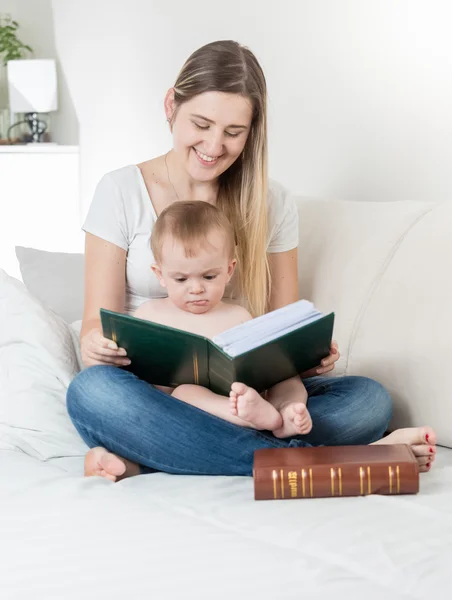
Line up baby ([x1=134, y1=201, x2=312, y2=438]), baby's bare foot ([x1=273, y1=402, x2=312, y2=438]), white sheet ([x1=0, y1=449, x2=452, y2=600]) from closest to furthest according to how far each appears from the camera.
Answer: white sheet ([x1=0, y1=449, x2=452, y2=600])
baby's bare foot ([x1=273, y1=402, x2=312, y2=438])
baby ([x1=134, y1=201, x2=312, y2=438])

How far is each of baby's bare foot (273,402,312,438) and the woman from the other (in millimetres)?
24

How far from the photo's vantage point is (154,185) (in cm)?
182

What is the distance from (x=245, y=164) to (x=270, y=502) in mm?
788

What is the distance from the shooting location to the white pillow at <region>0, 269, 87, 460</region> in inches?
64.1

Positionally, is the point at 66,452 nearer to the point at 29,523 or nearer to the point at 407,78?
the point at 29,523

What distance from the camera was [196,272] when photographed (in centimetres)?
156

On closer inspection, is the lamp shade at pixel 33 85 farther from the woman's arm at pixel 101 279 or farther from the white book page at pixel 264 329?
the white book page at pixel 264 329

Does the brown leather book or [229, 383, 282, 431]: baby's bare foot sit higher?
[229, 383, 282, 431]: baby's bare foot

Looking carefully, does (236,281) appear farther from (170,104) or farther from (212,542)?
(212,542)

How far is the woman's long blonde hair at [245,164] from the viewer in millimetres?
1696

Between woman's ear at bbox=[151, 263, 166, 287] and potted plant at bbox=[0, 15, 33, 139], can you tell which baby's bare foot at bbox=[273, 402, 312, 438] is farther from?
potted plant at bbox=[0, 15, 33, 139]

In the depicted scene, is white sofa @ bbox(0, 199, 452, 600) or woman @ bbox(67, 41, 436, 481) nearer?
white sofa @ bbox(0, 199, 452, 600)

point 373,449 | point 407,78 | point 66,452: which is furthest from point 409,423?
point 407,78

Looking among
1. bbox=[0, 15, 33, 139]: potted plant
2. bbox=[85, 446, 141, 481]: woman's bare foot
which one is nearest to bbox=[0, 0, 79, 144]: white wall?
bbox=[0, 15, 33, 139]: potted plant
